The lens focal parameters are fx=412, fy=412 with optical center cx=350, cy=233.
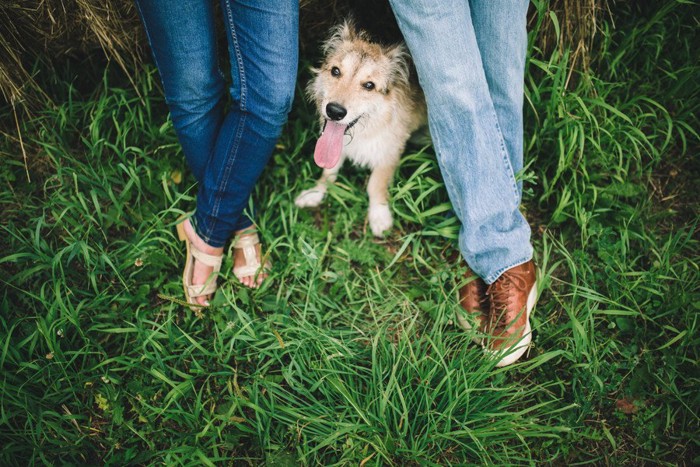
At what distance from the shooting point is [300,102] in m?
2.50

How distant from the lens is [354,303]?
2131 millimetres

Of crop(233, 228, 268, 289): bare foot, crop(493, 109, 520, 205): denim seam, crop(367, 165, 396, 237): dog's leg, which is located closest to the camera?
crop(493, 109, 520, 205): denim seam

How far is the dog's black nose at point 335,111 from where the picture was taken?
6.23ft

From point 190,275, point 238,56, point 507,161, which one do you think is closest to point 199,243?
point 190,275

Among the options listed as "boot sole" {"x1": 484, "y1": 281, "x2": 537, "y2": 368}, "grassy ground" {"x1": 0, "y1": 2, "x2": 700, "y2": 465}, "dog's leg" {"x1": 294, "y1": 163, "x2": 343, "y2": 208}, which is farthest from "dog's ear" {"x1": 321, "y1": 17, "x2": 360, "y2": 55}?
"boot sole" {"x1": 484, "y1": 281, "x2": 537, "y2": 368}

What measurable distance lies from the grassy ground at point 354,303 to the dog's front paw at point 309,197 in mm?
77

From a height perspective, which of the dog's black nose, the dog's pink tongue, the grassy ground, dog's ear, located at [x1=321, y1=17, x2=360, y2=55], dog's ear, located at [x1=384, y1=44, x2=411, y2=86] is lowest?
the grassy ground

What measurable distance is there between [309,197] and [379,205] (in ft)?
1.36

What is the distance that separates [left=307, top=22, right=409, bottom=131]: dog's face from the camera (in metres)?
1.94

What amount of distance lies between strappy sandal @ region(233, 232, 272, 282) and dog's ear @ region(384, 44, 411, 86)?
109cm

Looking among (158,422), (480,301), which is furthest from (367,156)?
(158,422)

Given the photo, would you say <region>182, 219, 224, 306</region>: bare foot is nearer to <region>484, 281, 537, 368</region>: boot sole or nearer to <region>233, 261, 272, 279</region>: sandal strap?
<region>233, 261, 272, 279</region>: sandal strap

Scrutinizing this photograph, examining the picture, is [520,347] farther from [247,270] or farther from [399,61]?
[399,61]

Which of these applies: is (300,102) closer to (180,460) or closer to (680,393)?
(180,460)
